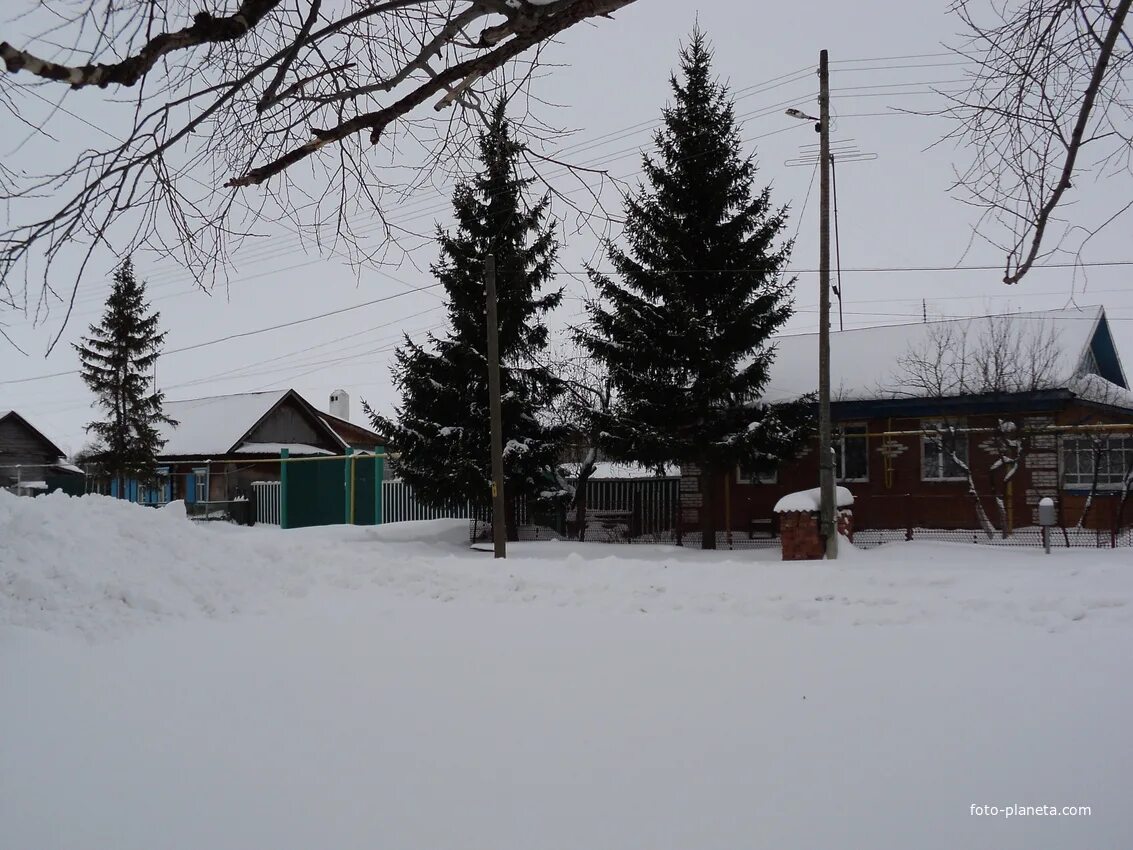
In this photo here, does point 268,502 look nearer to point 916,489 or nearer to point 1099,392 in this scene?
point 916,489

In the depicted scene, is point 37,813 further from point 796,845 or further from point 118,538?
point 118,538

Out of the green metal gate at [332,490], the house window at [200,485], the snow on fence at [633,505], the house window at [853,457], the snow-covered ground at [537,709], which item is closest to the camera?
the snow-covered ground at [537,709]

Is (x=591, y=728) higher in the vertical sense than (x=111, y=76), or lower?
lower

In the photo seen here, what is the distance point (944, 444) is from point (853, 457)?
132 inches

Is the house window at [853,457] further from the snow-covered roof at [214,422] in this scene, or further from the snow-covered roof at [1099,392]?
the snow-covered roof at [214,422]

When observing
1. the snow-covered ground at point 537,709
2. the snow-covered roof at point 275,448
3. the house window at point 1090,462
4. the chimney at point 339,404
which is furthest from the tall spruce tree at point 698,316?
the chimney at point 339,404

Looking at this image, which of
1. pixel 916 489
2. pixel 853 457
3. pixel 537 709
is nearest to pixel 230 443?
pixel 853 457

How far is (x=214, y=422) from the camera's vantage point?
37812mm

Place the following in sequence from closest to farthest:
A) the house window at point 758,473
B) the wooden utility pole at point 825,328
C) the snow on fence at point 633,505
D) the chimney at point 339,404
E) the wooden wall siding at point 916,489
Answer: the wooden utility pole at point 825,328, the wooden wall siding at point 916,489, the house window at point 758,473, the snow on fence at point 633,505, the chimney at point 339,404

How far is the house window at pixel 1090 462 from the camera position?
17.8 m

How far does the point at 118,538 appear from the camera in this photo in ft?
29.0

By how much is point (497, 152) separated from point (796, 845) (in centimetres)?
422

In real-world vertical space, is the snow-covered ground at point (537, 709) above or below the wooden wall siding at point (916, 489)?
below

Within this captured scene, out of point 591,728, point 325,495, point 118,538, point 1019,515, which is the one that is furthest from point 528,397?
point 591,728
